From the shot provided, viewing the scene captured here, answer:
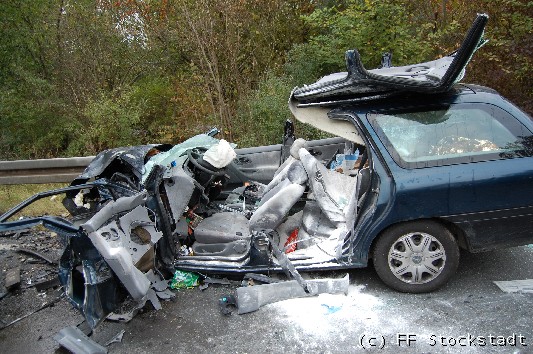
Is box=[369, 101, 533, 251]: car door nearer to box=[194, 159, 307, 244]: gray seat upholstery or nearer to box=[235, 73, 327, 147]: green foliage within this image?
box=[194, 159, 307, 244]: gray seat upholstery

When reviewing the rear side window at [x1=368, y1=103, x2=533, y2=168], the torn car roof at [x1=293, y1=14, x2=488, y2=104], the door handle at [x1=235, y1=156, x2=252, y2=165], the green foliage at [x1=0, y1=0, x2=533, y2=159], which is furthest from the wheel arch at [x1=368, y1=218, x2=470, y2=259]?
the green foliage at [x1=0, y1=0, x2=533, y2=159]

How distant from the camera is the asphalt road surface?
309 centimetres

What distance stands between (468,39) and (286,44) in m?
7.74

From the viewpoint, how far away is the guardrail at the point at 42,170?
21.1 feet

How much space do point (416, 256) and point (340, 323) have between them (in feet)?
2.76

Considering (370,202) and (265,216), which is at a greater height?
(370,202)

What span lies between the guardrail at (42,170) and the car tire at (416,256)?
4553 millimetres

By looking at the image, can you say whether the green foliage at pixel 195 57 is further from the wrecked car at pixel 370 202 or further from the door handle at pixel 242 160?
the wrecked car at pixel 370 202

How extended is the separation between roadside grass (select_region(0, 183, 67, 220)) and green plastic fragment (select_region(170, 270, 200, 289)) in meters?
3.25

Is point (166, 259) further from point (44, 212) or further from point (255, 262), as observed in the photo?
point (44, 212)

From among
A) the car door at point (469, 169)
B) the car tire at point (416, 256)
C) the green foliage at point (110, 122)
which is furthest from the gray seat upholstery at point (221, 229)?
the green foliage at point (110, 122)

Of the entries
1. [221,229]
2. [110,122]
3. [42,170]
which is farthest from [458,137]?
[110,122]

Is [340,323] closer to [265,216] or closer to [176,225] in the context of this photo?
[265,216]

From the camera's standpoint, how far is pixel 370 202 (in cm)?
363
